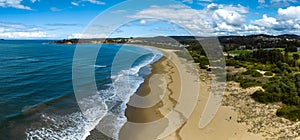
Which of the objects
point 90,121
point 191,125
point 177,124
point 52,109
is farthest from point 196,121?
point 52,109

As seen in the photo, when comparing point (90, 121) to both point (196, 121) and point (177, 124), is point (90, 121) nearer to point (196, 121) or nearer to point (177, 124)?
point (177, 124)

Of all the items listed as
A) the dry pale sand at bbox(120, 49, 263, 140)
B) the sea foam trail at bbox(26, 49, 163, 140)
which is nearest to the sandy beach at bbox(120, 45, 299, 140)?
the dry pale sand at bbox(120, 49, 263, 140)

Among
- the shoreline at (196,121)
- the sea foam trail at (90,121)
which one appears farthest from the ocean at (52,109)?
the shoreline at (196,121)

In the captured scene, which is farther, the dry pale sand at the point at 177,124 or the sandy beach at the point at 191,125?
the dry pale sand at the point at 177,124

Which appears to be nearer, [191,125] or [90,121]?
[191,125]

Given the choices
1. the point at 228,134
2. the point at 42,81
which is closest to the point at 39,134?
the point at 228,134

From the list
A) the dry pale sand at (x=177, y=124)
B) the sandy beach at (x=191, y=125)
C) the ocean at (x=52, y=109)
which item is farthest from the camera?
the ocean at (x=52, y=109)

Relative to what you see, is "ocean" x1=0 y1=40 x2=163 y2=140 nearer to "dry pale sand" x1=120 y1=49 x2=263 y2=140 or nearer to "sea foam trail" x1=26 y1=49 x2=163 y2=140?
"sea foam trail" x1=26 y1=49 x2=163 y2=140

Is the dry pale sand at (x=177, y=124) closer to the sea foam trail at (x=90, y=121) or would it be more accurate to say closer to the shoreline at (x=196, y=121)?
the shoreline at (x=196, y=121)

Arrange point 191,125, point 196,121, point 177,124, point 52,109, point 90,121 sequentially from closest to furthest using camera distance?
point 191,125 → point 177,124 → point 196,121 → point 90,121 → point 52,109

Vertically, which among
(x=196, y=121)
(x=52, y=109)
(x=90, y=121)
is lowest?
(x=90, y=121)

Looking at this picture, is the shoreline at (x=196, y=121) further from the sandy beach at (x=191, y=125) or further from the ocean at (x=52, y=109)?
the ocean at (x=52, y=109)

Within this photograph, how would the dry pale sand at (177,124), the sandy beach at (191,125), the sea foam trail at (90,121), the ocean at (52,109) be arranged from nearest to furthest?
the sandy beach at (191,125) < the dry pale sand at (177,124) < the sea foam trail at (90,121) < the ocean at (52,109)
